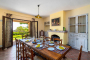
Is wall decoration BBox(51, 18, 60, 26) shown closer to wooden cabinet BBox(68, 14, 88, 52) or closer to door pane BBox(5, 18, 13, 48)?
wooden cabinet BBox(68, 14, 88, 52)

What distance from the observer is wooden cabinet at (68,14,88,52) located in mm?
3026

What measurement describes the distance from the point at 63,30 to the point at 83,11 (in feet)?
5.50

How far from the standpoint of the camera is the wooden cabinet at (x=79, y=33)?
3.03 m

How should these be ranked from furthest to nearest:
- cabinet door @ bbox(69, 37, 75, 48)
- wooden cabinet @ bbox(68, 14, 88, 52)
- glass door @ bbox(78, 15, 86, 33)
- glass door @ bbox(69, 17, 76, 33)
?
1. glass door @ bbox(69, 17, 76, 33)
2. cabinet door @ bbox(69, 37, 75, 48)
3. glass door @ bbox(78, 15, 86, 33)
4. wooden cabinet @ bbox(68, 14, 88, 52)

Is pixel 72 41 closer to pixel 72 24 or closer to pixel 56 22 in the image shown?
pixel 72 24

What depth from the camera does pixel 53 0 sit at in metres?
2.51

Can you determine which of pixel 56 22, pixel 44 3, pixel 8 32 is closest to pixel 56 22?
pixel 56 22

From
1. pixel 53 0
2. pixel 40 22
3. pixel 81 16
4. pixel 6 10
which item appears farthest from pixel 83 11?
pixel 6 10

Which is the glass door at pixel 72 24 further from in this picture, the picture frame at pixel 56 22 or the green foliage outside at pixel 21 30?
the green foliage outside at pixel 21 30

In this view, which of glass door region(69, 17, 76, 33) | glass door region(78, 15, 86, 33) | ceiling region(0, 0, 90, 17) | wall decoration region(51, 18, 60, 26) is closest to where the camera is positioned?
ceiling region(0, 0, 90, 17)

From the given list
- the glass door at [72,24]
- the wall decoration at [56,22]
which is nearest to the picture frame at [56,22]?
the wall decoration at [56,22]

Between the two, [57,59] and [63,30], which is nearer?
[57,59]

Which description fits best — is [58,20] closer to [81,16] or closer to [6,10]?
[81,16]

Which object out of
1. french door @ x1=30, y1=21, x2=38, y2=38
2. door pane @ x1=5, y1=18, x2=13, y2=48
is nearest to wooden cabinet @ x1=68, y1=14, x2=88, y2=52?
french door @ x1=30, y1=21, x2=38, y2=38
